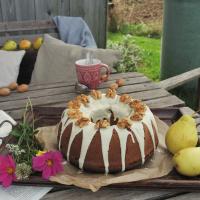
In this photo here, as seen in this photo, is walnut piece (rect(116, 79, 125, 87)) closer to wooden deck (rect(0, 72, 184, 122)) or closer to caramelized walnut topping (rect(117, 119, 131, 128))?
wooden deck (rect(0, 72, 184, 122))

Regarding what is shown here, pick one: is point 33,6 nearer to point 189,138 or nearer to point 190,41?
point 190,41

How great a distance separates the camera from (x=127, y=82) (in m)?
1.92

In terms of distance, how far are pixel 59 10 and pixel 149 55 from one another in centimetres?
172

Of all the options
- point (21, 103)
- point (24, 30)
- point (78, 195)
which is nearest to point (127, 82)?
point (21, 103)

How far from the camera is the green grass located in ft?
13.7

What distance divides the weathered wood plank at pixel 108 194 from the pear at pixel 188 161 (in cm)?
7

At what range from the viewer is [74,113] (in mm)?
1064

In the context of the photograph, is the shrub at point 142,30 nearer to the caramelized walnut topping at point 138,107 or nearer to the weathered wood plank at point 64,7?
the weathered wood plank at point 64,7

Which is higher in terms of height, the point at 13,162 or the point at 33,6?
the point at 33,6

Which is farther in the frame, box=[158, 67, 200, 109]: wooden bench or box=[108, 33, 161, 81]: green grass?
box=[108, 33, 161, 81]: green grass

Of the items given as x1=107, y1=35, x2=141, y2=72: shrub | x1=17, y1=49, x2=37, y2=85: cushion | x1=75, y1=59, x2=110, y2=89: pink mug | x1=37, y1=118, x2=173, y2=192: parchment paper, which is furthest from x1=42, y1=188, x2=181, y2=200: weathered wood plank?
x1=107, y1=35, x2=141, y2=72: shrub

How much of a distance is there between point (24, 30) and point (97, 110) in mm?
2093

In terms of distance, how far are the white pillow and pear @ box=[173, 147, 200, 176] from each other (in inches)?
65.7

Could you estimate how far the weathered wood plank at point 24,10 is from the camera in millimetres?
3098
